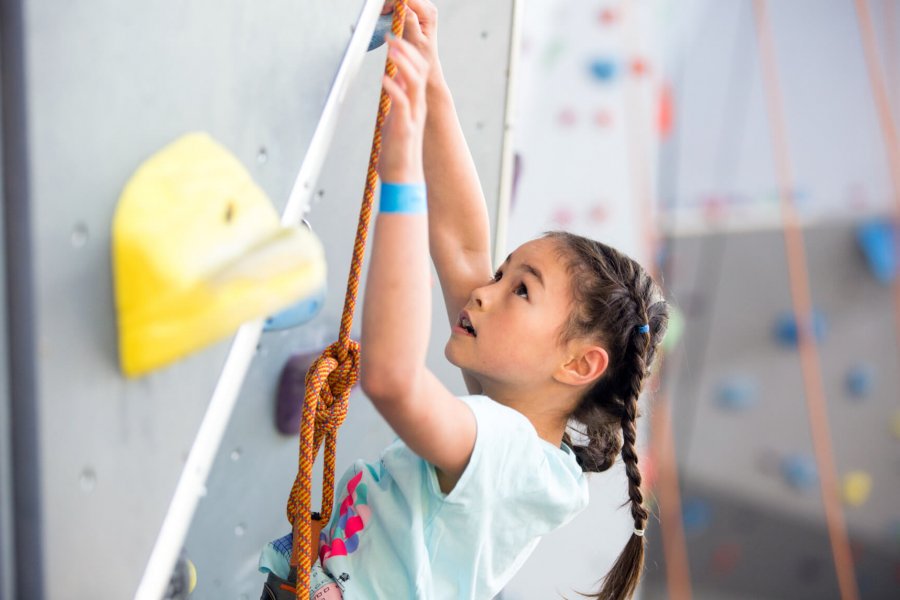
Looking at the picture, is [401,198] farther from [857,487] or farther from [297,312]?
[857,487]

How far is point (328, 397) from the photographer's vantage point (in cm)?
76

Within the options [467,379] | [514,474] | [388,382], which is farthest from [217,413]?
[467,379]

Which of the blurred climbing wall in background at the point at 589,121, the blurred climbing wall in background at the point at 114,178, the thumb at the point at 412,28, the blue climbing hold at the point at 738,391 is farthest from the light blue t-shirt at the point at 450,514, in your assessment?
the blue climbing hold at the point at 738,391

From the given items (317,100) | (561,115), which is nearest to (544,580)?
(561,115)

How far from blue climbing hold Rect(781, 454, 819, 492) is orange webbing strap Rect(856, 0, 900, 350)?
Result: 40cm

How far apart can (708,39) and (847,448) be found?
1.12 m

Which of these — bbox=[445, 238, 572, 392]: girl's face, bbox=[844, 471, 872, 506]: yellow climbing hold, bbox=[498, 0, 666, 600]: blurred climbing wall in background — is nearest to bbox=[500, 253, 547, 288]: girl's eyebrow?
bbox=[445, 238, 572, 392]: girl's face

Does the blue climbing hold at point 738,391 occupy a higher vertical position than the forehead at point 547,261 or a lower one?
lower

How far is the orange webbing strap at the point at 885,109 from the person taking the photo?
227cm

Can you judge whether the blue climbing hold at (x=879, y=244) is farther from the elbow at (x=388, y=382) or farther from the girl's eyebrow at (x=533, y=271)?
the elbow at (x=388, y=382)

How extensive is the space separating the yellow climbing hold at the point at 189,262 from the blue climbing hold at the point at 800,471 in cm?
205

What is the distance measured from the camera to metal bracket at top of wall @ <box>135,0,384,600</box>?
611mm

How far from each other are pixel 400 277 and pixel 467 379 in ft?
1.17

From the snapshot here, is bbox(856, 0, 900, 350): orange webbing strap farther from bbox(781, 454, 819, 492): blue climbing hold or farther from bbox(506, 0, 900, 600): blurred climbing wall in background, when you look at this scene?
bbox(781, 454, 819, 492): blue climbing hold
